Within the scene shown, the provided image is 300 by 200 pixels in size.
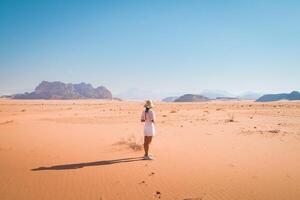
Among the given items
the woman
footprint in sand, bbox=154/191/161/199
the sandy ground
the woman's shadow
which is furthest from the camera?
the woman

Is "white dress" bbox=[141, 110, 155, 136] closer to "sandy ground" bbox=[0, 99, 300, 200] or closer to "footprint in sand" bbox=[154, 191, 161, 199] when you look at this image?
"sandy ground" bbox=[0, 99, 300, 200]

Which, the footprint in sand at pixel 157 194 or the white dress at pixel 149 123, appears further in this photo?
the white dress at pixel 149 123

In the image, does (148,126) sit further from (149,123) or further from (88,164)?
A: (88,164)

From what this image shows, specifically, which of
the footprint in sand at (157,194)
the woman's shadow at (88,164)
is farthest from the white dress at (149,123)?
the footprint in sand at (157,194)

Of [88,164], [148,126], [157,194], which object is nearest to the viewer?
[157,194]

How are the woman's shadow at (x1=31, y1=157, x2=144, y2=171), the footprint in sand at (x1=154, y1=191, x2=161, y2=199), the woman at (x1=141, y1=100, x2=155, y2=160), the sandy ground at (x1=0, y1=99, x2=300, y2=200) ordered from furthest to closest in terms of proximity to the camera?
the woman at (x1=141, y1=100, x2=155, y2=160) → the woman's shadow at (x1=31, y1=157, x2=144, y2=171) → the sandy ground at (x1=0, y1=99, x2=300, y2=200) → the footprint in sand at (x1=154, y1=191, x2=161, y2=199)

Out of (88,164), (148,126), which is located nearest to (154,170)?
(148,126)

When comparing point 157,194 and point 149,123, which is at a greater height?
point 149,123

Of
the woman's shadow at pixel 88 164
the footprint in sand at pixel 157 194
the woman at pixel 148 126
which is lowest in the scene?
the footprint in sand at pixel 157 194

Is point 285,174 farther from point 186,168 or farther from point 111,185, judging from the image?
point 111,185

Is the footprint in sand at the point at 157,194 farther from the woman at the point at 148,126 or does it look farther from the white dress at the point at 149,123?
the white dress at the point at 149,123

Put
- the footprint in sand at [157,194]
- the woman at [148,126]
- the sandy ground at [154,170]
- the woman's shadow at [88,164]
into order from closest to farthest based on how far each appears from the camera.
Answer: the footprint in sand at [157,194] → the sandy ground at [154,170] → the woman's shadow at [88,164] → the woman at [148,126]

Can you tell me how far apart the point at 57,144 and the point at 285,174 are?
8508 millimetres

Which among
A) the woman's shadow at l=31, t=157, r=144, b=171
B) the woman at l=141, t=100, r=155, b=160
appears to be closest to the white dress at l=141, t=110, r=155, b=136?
the woman at l=141, t=100, r=155, b=160
